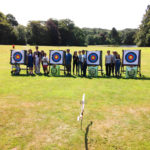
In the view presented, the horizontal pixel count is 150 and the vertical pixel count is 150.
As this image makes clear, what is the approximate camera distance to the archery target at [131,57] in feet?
40.3

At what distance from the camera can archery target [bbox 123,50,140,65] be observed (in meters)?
12.3

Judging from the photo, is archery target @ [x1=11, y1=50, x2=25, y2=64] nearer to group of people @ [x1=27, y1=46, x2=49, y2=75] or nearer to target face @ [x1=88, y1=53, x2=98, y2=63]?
group of people @ [x1=27, y1=46, x2=49, y2=75]

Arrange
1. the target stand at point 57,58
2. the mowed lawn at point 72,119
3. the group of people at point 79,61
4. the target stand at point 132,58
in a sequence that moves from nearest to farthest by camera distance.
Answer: the mowed lawn at point 72,119
the group of people at point 79,61
the target stand at point 132,58
the target stand at point 57,58

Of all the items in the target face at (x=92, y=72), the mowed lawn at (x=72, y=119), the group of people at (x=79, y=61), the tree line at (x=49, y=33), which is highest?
the tree line at (x=49, y=33)

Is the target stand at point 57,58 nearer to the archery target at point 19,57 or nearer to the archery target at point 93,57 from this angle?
the archery target at point 93,57

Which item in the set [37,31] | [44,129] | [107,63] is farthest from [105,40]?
[44,129]

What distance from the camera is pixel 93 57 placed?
12.8m

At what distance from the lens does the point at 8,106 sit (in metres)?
6.50

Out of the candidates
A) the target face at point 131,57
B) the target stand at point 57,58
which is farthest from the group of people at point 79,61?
the target face at point 131,57

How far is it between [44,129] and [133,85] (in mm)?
6519

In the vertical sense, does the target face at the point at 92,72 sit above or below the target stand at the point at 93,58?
below

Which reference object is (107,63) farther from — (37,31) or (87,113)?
(37,31)

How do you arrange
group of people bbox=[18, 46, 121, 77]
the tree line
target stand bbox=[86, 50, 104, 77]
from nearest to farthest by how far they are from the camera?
group of people bbox=[18, 46, 121, 77], target stand bbox=[86, 50, 104, 77], the tree line

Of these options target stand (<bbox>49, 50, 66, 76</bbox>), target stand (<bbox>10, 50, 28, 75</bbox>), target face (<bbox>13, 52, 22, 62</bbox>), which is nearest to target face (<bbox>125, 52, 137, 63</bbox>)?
target stand (<bbox>49, 50, 66, 76</bbox>)
